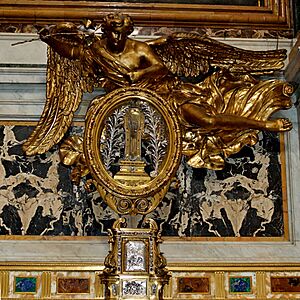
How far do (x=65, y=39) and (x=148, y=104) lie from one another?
0.67 meters

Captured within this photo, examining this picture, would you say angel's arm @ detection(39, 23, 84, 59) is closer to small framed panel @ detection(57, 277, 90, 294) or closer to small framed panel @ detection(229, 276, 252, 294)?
small framed panel @ detection(57, 277, 90, 294)

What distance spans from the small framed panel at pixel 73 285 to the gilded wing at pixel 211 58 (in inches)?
59.0

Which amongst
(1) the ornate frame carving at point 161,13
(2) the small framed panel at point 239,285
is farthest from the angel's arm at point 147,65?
(2) the small framed panel at point 239,285

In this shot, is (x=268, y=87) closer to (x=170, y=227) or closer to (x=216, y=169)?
(x=216, y=169)

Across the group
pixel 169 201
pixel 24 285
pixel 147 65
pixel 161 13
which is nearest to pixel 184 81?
pixel 147 65

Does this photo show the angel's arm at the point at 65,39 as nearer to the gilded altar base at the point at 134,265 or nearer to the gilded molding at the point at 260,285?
the gilded altar base at the point at 134,265

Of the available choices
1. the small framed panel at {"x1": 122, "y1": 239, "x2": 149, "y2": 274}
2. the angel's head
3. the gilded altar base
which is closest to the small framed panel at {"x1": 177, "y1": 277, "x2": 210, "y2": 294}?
the gilded altar base

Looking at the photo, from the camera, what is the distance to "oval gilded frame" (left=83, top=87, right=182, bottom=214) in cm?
498

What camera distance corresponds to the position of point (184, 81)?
546cm

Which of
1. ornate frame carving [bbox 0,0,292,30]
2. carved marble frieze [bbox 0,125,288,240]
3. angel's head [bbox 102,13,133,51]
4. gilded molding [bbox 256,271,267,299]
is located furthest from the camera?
ornate frame carving [bbox 0,0,292,30]

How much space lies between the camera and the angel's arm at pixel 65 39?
501cm

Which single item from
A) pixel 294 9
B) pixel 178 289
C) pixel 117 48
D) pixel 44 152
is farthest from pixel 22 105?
pixel 294 9

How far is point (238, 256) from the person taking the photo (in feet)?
17.0

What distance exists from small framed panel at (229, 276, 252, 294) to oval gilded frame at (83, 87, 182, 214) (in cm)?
70
